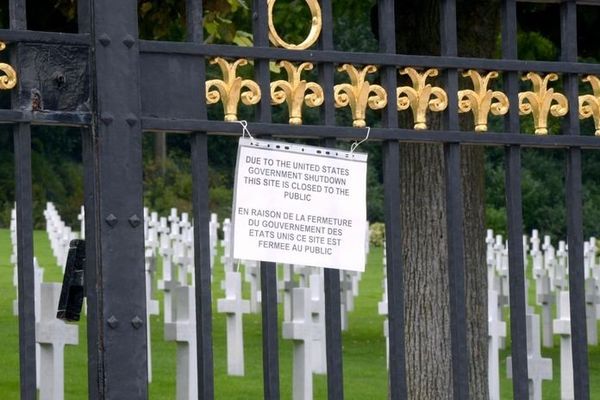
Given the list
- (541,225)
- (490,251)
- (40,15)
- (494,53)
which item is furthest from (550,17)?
(541,225)

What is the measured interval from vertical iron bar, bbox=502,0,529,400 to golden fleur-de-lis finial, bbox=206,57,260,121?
33.8 inches

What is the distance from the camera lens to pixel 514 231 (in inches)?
177

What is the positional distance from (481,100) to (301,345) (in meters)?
4.92

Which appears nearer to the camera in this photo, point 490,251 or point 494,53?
point 494,53

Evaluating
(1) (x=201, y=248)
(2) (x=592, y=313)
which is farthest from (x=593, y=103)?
(2) (x=592, y=313)

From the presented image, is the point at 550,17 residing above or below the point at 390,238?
above

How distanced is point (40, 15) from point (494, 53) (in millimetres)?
3166

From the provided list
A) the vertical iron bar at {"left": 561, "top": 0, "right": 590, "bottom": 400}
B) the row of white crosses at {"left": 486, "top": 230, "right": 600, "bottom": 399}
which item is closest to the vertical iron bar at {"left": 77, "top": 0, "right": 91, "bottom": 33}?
the vertical iron bar at {"left": 561, "top": 0, "right": 590, "bottom": 400}

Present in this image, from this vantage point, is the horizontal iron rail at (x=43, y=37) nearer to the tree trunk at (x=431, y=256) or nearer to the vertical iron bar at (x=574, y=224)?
the vertical iron bar at (x=574, y=224)

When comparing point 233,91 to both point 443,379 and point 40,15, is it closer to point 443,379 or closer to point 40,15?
point 40,15

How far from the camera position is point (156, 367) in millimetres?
11930

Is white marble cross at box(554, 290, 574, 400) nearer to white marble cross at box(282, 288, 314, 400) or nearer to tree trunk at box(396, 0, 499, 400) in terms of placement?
white marble cross at box(282, 288, 314, 400)

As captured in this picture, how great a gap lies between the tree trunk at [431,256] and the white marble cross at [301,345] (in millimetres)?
967

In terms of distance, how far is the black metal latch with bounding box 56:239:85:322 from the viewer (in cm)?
418
